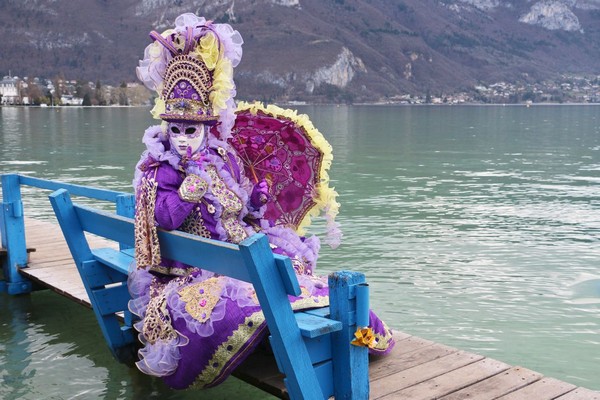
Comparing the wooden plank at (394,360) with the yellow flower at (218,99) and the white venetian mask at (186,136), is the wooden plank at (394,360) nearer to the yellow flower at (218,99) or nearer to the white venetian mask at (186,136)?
the white venetian mask at (186,136)

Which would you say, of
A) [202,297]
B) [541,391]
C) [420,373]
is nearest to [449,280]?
[420,373]

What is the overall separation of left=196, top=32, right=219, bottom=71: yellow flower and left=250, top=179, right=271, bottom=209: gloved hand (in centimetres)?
93

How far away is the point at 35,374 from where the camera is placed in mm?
6152

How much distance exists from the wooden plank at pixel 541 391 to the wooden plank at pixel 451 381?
0.23 meters

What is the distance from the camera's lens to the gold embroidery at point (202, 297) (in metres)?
4.22

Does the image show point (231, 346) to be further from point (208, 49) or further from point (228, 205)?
point (208, 49)

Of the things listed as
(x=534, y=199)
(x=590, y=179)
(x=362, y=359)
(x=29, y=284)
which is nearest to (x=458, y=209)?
(x=534, y=199)

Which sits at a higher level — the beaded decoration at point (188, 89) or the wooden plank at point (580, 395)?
the beaded decoration at point (188, 89)

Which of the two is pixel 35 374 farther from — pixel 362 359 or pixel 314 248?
pixel 362 359

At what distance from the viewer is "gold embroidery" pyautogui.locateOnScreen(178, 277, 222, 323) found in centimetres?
422

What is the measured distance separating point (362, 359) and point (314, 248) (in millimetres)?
1875

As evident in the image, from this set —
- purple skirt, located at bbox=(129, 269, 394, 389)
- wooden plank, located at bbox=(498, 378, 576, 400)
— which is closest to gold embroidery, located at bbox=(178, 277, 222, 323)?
purple skirt, located at bbox=(129, 269, 394, 389)

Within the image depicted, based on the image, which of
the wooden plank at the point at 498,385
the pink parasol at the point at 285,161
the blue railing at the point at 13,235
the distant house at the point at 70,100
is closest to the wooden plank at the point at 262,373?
the wooden plank at the point at 498,385

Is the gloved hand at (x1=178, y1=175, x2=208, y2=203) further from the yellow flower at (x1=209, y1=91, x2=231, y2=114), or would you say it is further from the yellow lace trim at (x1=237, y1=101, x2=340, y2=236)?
the yellow lace trim at (x1=237, y1=101, x2=340, y2=236)
